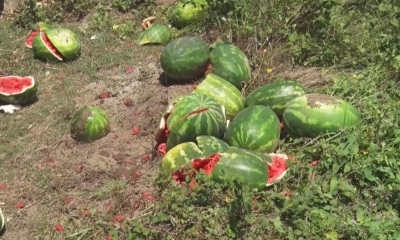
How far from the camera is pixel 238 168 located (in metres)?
4.38

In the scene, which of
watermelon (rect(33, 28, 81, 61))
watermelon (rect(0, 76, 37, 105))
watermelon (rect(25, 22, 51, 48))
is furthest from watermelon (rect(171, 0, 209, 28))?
watermelon (rect(0, 76, 37, 105))

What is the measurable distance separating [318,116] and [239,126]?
2.12ft

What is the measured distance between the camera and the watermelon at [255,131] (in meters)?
4.79

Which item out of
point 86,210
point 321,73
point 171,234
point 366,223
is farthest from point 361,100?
point 86,210

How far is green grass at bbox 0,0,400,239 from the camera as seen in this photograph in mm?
4176

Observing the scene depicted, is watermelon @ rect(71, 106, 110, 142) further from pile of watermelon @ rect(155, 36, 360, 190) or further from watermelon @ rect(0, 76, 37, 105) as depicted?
watermelon @ rect(0, 76, 37, 105)

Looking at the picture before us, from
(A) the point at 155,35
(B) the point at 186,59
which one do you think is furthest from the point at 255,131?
(A) the point at 155,35

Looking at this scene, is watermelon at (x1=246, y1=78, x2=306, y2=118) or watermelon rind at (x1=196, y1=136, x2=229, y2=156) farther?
watermelon at (x1=246, y1=78, x2=306, y2=118)

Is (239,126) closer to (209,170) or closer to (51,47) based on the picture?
(209,170)

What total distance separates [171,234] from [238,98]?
1706 mm

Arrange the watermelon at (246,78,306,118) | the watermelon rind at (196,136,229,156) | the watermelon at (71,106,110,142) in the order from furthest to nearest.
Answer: the watermelon at (71,106,110,142) < the watermelon at (246,78,306,118) < the watermelon rind at (196,136,229,156)

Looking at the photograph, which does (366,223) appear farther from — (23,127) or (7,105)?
(7,105)

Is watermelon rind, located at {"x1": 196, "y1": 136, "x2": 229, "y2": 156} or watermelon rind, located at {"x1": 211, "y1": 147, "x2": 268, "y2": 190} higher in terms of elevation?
watermelon rind, located at {"x1": 211, "y1": 147, "x2": 268, "y2": 190}

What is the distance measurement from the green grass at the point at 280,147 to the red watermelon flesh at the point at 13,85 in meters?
0.23
